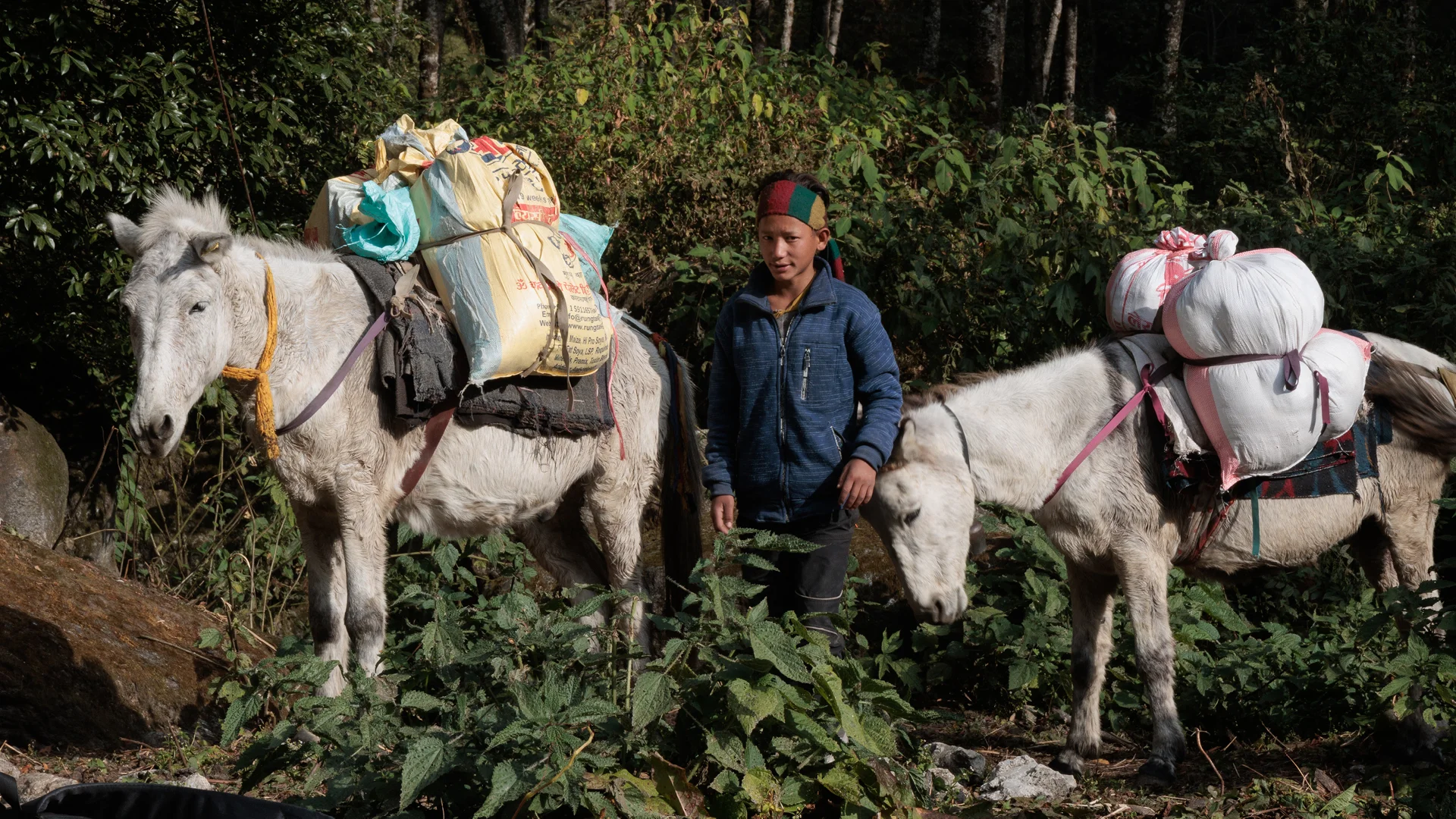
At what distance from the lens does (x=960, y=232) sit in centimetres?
695

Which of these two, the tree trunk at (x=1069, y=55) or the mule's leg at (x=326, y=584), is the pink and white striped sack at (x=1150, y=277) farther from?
the tree trunk at (x=1069, y=55)

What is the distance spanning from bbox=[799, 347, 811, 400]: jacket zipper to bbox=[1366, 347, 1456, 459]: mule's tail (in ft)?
7.25

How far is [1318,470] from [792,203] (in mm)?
2204

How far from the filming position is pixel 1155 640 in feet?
13.7

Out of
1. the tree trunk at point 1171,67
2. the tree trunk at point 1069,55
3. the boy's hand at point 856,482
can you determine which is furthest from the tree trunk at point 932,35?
the boy's hand at point 856,482

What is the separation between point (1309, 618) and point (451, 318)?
14.6 ft

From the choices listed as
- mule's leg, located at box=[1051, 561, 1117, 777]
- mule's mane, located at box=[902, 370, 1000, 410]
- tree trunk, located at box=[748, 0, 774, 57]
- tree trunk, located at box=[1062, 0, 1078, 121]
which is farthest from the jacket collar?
tree trunk, located at box=[1062, 0, 1078, 121]

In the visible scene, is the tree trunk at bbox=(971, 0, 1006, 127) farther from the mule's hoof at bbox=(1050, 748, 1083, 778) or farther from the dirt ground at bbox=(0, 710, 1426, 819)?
the mule's hoof at bbox=(1050, 748, 1083, 778)

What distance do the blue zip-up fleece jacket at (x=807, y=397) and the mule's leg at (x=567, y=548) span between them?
171 cm

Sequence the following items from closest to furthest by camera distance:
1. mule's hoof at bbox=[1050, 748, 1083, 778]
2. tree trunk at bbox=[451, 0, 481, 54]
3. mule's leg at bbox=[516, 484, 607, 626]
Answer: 1. mule's hoof at bbox=[1050, 748, 1083, 778]
2. mule's leg at bbox=[516, 484, 607, 626]
3. tree trunk at bbox=[451, 0, 481, 54]

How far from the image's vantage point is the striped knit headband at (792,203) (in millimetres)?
3658

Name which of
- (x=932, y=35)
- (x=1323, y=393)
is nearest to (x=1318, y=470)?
(x=1323, y=393)

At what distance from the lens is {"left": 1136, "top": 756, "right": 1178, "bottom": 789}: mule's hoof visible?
13.3 feet

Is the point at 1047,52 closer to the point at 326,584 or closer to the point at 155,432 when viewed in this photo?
the point at 326,584
